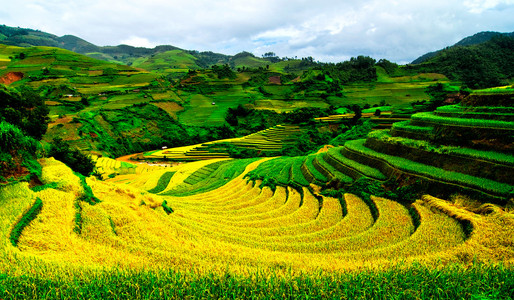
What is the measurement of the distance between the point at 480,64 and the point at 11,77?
108664 millimetres

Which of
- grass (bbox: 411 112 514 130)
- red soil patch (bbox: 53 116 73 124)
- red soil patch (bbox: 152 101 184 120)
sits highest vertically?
red soil patch (bbox: 152 101 184 120)

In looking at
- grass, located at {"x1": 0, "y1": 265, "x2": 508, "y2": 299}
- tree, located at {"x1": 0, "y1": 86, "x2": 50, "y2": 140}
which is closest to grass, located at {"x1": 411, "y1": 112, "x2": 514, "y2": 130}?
grass, located at {"x1": 0, "y1": 265, "x2": 508, "y2": 299}

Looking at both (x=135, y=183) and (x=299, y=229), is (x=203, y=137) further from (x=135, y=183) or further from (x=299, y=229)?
(x=299, y=229)

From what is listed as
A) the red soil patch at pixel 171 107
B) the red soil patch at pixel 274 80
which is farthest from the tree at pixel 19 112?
the red soil patch at pixel 274 80

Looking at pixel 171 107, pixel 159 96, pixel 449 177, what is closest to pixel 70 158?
pixel 449 177

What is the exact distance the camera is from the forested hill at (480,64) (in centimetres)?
5159

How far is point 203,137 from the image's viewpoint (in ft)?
140

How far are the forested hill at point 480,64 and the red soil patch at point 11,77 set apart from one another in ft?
314

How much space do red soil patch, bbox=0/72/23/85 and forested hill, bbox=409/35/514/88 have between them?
314 feet

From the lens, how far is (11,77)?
48.2m

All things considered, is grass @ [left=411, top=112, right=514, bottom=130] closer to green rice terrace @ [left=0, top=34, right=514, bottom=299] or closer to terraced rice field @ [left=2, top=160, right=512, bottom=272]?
green rice terrace @ [left=0, top=34, right=514, bottom=299]

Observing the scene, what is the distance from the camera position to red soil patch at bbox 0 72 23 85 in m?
46.4

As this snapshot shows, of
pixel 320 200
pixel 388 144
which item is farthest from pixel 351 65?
pixel 320 200

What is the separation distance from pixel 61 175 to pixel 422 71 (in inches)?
3240
